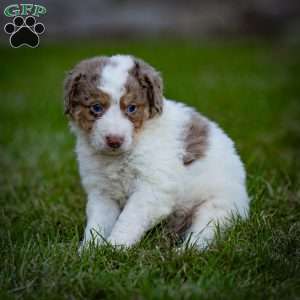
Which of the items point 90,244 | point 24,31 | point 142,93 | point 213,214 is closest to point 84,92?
point 142,93

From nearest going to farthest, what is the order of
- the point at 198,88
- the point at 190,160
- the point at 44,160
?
the point at 190,160 → the point at 44,160 → the point at 198,88

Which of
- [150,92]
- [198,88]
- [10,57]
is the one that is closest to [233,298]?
[150,92]

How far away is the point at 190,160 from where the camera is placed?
4617 millimetres

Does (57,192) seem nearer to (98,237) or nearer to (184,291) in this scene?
(98,237)

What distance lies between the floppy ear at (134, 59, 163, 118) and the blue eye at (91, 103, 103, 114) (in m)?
0.32

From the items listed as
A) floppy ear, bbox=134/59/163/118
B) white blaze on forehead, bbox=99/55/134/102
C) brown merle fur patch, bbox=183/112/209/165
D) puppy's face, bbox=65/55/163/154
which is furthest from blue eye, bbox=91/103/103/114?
brown merle fur patch, bbox=183/112/209/165

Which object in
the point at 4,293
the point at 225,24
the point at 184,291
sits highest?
the point at 225,24

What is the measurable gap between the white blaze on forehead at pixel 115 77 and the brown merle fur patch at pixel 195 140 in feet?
2.08

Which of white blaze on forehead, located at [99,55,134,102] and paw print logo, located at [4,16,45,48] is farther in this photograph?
paw print logo, located at [4,16,45,48]

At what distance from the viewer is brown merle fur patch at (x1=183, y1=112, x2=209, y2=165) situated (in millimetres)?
4625

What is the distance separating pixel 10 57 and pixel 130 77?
38.0 feet

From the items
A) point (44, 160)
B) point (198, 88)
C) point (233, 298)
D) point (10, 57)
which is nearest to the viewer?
point (233, 298)

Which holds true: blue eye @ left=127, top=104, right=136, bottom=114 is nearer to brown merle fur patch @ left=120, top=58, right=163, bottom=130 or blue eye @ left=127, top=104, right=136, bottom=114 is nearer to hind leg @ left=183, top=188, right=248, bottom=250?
brown merle fur patch @ left=120, top=58, right=163, bottom=130

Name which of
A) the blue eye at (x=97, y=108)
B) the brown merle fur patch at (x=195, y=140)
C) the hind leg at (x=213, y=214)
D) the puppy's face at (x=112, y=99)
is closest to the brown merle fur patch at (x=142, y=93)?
the puppy's face at (x=112, y=99)
